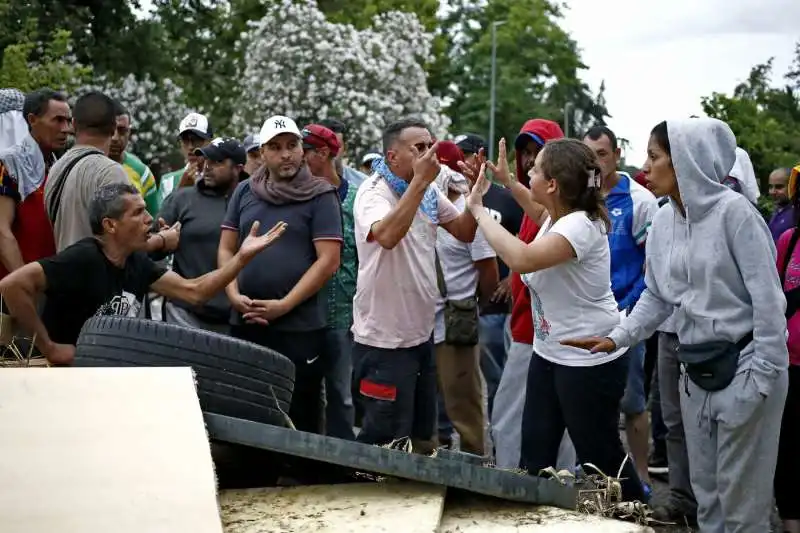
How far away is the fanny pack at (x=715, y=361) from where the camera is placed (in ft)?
16.0

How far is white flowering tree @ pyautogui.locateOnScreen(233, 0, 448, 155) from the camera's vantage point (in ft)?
95.3

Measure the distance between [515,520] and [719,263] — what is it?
161cm

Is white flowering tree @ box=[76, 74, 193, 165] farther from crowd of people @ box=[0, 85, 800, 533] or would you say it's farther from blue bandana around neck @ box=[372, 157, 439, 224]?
blue bandana around neck @ box=[372, 157, 439, 224]

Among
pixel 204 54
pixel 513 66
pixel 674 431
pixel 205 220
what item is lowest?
pixel 674 431

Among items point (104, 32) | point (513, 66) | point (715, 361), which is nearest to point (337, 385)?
point (715, 361)

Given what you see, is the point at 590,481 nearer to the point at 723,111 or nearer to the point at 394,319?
the point at 394,319

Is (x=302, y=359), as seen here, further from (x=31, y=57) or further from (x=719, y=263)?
(x=31, y=57)

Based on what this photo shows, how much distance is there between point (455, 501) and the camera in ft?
13.6

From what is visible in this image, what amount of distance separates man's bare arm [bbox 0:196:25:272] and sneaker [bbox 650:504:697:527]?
3828 mm

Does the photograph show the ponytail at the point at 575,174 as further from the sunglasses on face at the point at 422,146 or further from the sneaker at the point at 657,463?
the sneaker at the point at 657,463

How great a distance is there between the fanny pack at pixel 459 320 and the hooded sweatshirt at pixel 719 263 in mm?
2757

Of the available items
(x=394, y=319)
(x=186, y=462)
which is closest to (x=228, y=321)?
(x=394, y=319)

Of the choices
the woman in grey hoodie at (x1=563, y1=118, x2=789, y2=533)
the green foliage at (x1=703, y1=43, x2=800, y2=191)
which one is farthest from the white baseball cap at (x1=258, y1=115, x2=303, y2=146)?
the green foliage at (x1=703, y1=43, x2=800, y2=191)

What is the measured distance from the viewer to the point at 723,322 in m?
4.93
